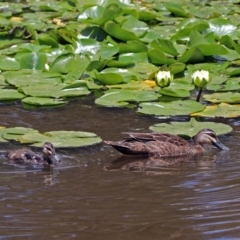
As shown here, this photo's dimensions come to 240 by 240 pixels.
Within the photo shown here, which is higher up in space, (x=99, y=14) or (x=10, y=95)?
(x=99, y=14)

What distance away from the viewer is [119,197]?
6.53 m

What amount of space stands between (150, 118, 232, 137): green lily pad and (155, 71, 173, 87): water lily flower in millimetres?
1120

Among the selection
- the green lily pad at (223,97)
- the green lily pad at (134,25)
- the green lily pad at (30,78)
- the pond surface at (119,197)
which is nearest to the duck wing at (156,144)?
the pond surface at (119,197)

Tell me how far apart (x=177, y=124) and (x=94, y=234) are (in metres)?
3.19

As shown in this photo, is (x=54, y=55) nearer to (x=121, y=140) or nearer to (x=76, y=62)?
(x=76, y=62)

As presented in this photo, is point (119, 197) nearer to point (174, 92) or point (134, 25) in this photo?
point (174, 92)

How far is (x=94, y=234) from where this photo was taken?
18.9ft

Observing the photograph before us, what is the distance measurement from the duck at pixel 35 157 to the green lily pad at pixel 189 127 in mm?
1427

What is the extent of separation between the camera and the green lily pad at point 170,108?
9055 mm

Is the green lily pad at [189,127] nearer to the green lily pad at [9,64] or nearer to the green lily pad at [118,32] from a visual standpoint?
the green lily pad at [9,64]

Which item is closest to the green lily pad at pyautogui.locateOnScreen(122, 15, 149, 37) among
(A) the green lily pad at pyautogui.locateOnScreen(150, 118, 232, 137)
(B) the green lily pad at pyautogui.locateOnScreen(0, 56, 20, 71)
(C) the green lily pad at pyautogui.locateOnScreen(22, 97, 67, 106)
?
(B) the green lily pad at pyautogui.locateOnScreen(0, 56, 20, 71)

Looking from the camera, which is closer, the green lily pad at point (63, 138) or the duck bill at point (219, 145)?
the green lily pad at point (63, 138)

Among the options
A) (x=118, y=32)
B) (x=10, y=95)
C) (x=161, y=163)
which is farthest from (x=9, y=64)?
(x=161, y=163)

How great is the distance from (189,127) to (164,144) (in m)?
0.63
